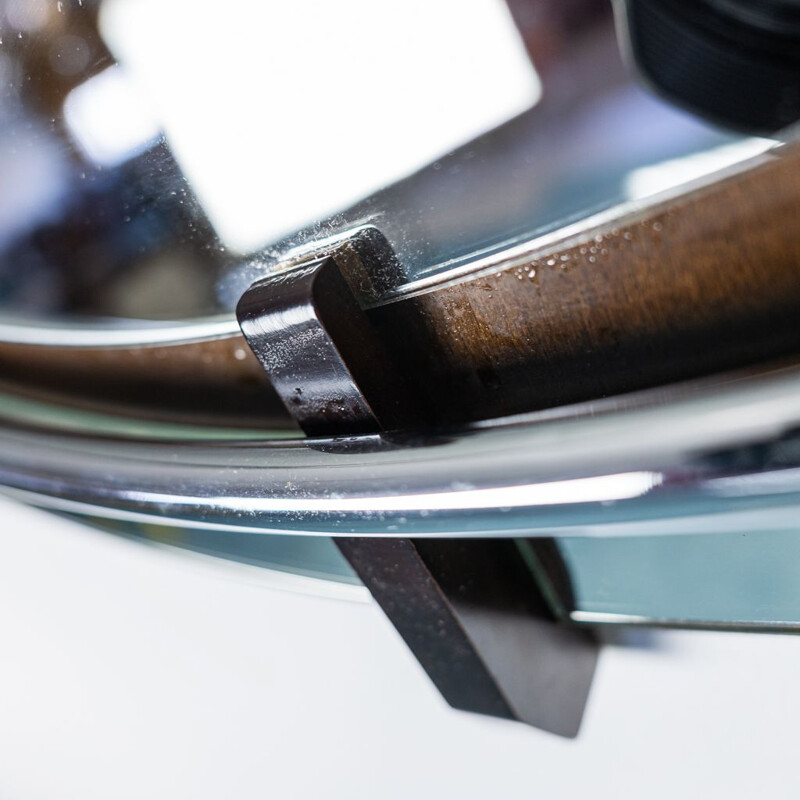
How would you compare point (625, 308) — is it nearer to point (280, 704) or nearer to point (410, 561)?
point (410, 561)

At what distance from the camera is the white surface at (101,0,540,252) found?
0.18 meters

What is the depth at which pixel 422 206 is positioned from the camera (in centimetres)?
22

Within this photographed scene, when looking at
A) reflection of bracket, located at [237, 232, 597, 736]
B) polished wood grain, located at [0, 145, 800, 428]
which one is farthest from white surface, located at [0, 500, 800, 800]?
polished wood grain, located at [0, 145, 800, 428]

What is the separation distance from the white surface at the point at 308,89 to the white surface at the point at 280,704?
23 centimetres

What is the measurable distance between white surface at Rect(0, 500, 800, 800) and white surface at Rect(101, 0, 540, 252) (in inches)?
9.1

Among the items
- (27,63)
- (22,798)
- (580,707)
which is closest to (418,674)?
(580,707)

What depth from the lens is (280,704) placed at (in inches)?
17.8

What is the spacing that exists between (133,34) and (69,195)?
79mm

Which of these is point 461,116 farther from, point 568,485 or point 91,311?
point 91,311

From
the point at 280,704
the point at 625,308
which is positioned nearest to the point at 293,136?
the point at 625,308

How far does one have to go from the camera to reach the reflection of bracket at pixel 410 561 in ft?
0.76

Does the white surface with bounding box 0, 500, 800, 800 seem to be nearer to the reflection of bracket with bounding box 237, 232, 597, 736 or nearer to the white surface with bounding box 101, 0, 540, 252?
the reflection of bracket with bounding box 237, 232, 597, 736

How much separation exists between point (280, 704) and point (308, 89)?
14.8 inches

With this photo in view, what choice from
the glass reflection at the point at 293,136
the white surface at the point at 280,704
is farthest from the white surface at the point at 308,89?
the white surface at the point at 280,704
